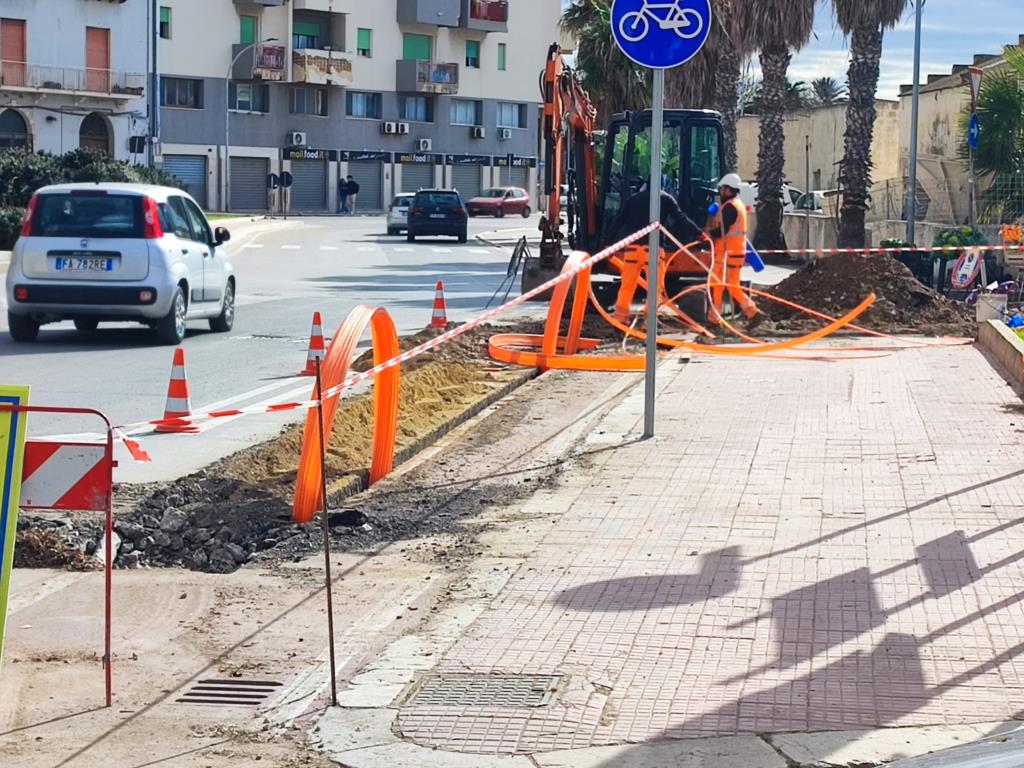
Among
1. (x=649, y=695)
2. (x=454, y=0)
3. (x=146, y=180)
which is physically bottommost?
(x=649, y=695)

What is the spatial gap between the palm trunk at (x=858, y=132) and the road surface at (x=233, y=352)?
26.9ft

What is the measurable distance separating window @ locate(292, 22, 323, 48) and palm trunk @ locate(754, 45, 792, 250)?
4533cm

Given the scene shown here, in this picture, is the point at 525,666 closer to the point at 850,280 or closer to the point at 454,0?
the point at 850,280

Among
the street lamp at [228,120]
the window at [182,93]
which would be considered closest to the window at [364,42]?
the street lamp at [228,120]

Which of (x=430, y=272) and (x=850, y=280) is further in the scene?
(x=430, y=272)

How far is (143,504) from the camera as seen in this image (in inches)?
355

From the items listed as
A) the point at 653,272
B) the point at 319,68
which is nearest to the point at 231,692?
the point at 653,272

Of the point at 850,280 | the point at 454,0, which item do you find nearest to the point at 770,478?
the point at 850,280

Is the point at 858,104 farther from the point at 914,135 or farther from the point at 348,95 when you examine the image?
the point at 348,95

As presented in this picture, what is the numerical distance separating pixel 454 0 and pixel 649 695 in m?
83.3

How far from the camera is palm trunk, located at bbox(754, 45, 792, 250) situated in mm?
39906

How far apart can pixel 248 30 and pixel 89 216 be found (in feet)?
209

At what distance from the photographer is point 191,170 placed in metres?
77.2

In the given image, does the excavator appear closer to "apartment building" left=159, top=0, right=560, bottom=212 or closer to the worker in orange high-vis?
the worker in orange high-vis
